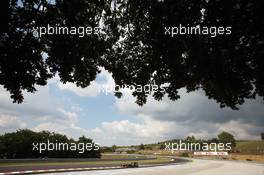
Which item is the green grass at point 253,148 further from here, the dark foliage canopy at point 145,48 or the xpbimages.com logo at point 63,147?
the dark foliage canopy at point 145,48

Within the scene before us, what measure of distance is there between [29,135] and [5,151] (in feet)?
22.6

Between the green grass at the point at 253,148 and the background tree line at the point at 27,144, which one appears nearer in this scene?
the background tree line at the point at 27,144

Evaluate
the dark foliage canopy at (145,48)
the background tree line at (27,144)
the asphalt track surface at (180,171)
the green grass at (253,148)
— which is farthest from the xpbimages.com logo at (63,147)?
the green grass at (253,148)

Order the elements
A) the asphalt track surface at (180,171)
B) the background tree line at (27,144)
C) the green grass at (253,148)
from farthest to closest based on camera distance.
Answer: the green grass at (253,148) → the background tree line at (27,144) → the asphalt track surface at (180,171)

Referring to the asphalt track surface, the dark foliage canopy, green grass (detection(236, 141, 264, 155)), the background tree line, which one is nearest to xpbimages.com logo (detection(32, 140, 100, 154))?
the background tree line

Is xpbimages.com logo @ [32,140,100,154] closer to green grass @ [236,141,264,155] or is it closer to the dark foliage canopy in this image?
the dark foliage canopy

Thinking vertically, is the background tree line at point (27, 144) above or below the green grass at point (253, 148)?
above

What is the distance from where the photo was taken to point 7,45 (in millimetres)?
9359

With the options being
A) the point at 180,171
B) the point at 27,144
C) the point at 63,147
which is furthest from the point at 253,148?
the point at 27,144

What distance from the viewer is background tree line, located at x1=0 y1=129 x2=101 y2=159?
2128 inches

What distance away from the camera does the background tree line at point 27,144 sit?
54.1m

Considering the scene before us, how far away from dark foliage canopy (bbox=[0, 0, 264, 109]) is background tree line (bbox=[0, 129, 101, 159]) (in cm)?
4490

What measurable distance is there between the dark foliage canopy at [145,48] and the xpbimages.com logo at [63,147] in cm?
4726

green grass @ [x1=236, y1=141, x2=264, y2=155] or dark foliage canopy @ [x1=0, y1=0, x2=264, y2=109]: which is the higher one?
dark foliage canopy @ [x1=0, y1=0, x2=264, y2=109]
